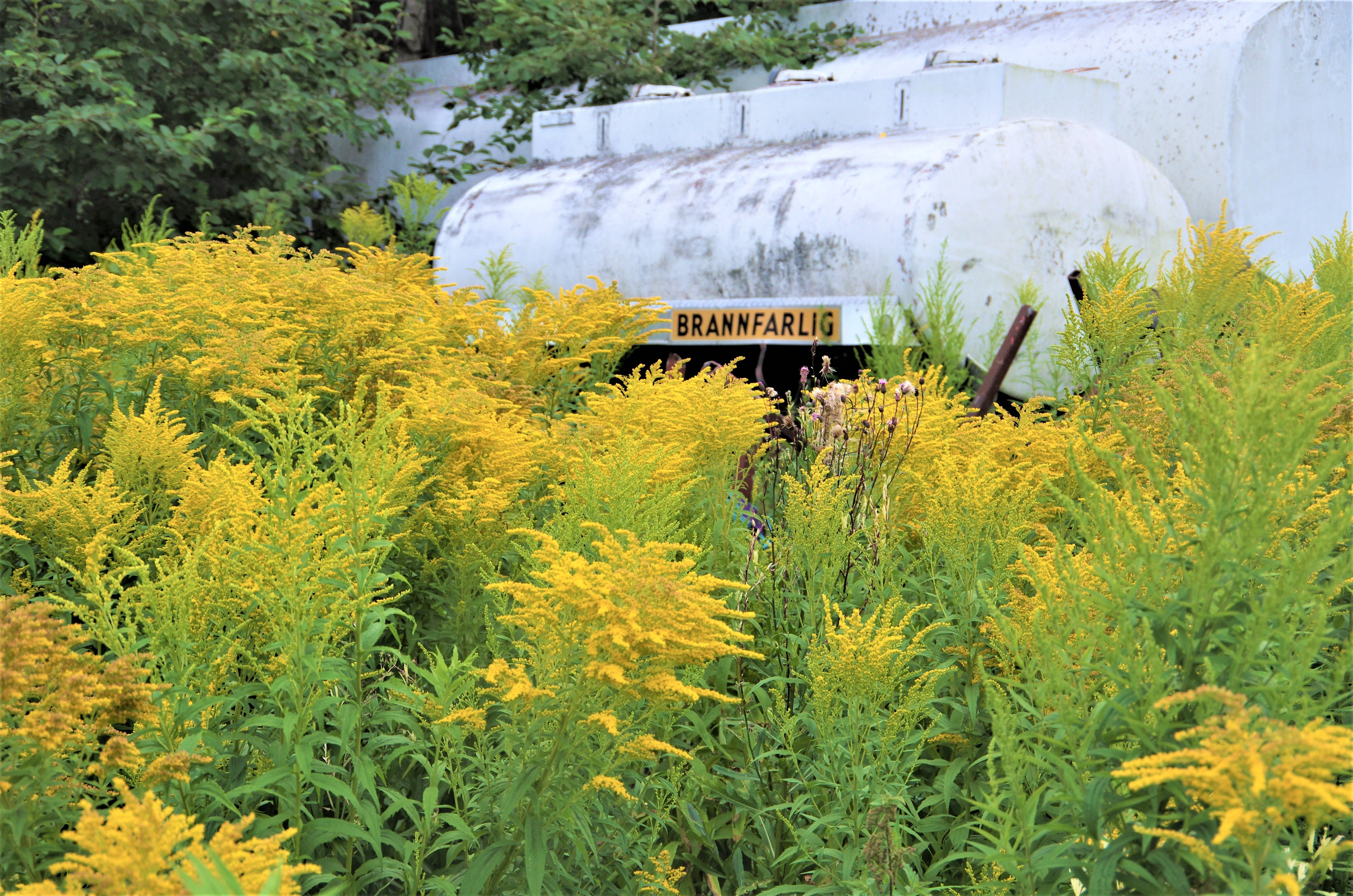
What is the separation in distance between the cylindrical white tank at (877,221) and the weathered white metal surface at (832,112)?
0.19 metres

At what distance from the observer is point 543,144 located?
993 centimetres

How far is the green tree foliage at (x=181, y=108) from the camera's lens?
972 cm

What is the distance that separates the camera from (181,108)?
10.8 m

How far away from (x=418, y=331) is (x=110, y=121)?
261 inches

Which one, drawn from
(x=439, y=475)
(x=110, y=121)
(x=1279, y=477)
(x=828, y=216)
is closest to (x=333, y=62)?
(x=110, y=121)

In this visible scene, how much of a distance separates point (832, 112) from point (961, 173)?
1.66 metres

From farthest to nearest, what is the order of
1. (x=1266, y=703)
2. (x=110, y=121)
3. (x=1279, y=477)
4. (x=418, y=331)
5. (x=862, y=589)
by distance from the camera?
(x=110, y=121) → (x=418, y=331) → (x=862, y=589) → (x=1279, y=477) → (x=1266, y=703)

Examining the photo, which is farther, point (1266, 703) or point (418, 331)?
point (418, 331)

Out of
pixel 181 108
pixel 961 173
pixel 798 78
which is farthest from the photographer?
pixel 181 108

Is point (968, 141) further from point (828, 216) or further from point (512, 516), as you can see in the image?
point (512, 516)

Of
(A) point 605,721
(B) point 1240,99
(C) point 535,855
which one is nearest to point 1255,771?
(A) point 605,721

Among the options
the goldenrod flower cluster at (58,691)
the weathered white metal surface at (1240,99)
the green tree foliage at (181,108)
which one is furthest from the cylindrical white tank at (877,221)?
the goldenrod flower cluster at (58,691)

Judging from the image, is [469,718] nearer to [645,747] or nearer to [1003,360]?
[645,747]

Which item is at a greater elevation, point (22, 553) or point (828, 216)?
point (828, 216)
